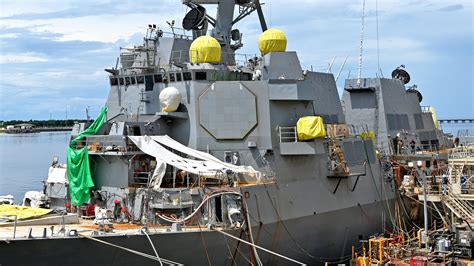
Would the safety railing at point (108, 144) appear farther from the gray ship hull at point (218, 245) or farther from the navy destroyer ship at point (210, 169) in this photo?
the gray ship hull at point (218, 245)

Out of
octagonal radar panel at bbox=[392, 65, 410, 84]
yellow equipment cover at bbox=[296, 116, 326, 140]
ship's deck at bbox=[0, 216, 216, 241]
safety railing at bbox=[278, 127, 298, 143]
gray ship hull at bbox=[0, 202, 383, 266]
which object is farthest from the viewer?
octagonal radar panel at bbox=[392, 65, 410, 84]

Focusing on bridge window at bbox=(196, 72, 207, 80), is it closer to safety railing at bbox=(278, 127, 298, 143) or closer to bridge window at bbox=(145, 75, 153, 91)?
bridge window at bbox=(145, 75, 153, 91)

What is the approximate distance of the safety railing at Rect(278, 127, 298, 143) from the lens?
701 inches

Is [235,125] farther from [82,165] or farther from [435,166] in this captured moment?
[435,166]

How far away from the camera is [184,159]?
16234 millimetres

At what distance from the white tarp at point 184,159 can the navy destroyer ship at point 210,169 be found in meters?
0.04

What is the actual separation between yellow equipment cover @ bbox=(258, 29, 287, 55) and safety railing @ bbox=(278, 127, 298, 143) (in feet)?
10.9

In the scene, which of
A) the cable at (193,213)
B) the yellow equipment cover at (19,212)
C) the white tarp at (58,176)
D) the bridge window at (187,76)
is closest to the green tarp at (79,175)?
the white tarp at (58,176)

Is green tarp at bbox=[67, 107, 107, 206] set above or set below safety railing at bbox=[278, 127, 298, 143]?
below

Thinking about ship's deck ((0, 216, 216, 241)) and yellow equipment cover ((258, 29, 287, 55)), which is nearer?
ship's deck ((0, 216, 216, 241))

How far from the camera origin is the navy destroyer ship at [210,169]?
1454 centimetres

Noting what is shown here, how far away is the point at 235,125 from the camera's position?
1761 centimetres

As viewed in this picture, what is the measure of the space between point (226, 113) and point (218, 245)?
437 cm

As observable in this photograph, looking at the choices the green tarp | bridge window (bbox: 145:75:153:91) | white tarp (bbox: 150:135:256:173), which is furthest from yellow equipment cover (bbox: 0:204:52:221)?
bridge window (bbox: 145:75:153:91)
